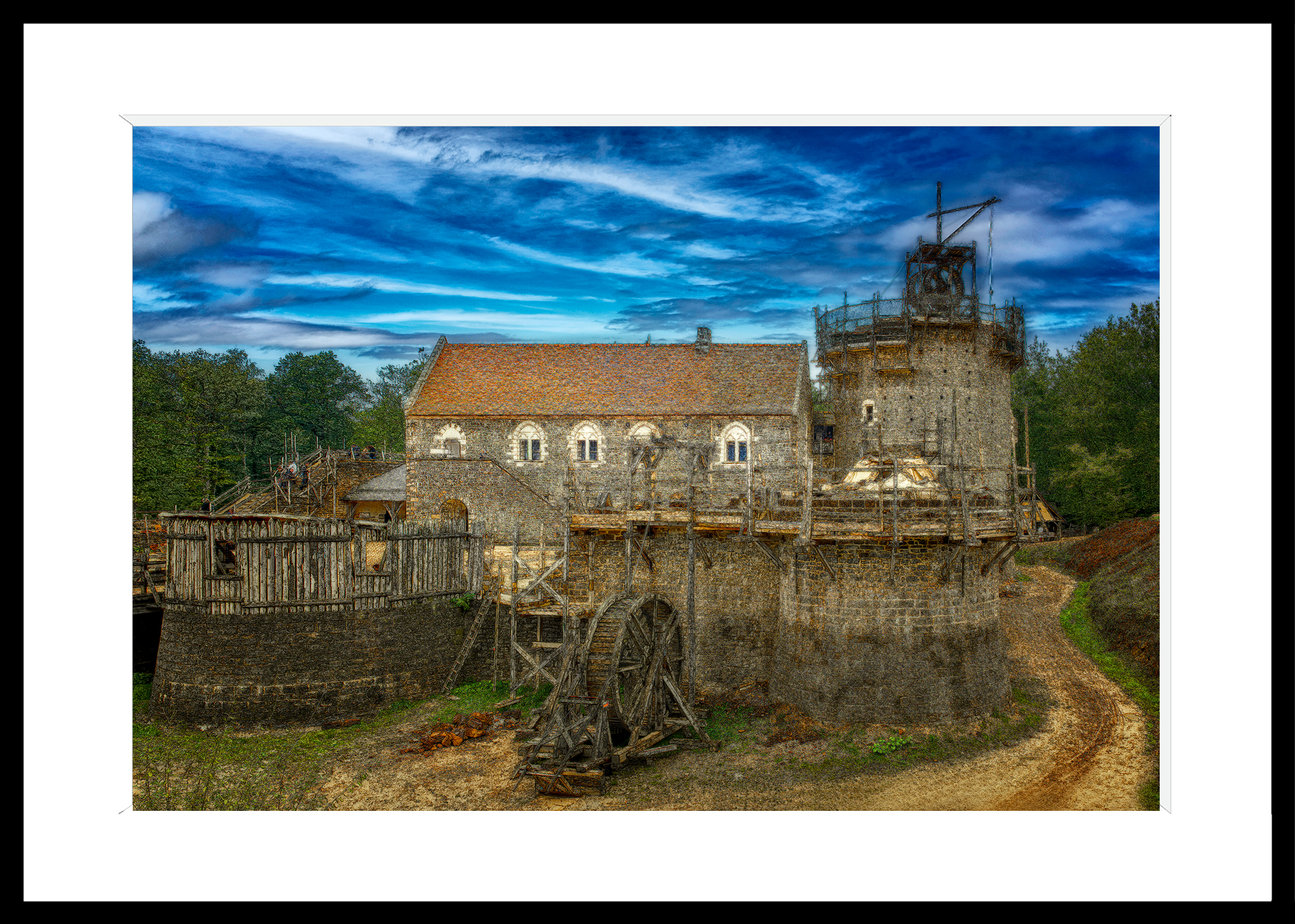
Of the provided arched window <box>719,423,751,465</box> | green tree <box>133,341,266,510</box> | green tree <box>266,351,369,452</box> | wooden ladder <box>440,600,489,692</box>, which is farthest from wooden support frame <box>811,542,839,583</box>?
green tree <box>266,351,369,452</box>

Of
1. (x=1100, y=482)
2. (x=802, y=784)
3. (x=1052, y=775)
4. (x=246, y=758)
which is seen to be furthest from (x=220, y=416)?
(x=1100, y=482)

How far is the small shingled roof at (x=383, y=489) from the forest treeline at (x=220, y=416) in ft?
11.2

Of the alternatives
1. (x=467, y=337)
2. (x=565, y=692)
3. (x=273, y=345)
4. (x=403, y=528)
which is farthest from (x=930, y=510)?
(x=467, y=337)

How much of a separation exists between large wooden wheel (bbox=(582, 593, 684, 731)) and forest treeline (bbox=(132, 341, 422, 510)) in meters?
13.3

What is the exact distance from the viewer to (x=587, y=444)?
26.8 m

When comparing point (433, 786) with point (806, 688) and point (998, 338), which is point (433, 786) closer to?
point (806, 688)

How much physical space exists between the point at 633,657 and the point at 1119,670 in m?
12.8

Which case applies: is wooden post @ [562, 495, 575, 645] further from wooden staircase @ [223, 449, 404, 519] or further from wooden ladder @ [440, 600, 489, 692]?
wooden staircase @ [223, 449, 404, 519]

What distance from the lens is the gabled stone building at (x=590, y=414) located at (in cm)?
2572

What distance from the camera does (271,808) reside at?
12.8m

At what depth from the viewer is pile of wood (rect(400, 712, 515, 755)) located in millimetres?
15281

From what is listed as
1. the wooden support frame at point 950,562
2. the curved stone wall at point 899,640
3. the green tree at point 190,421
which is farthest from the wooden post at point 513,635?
the green tree at point 190,421

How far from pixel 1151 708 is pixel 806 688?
7744 mm

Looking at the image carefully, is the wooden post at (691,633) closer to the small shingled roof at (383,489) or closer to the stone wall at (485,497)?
the stone wall at (485,497)
